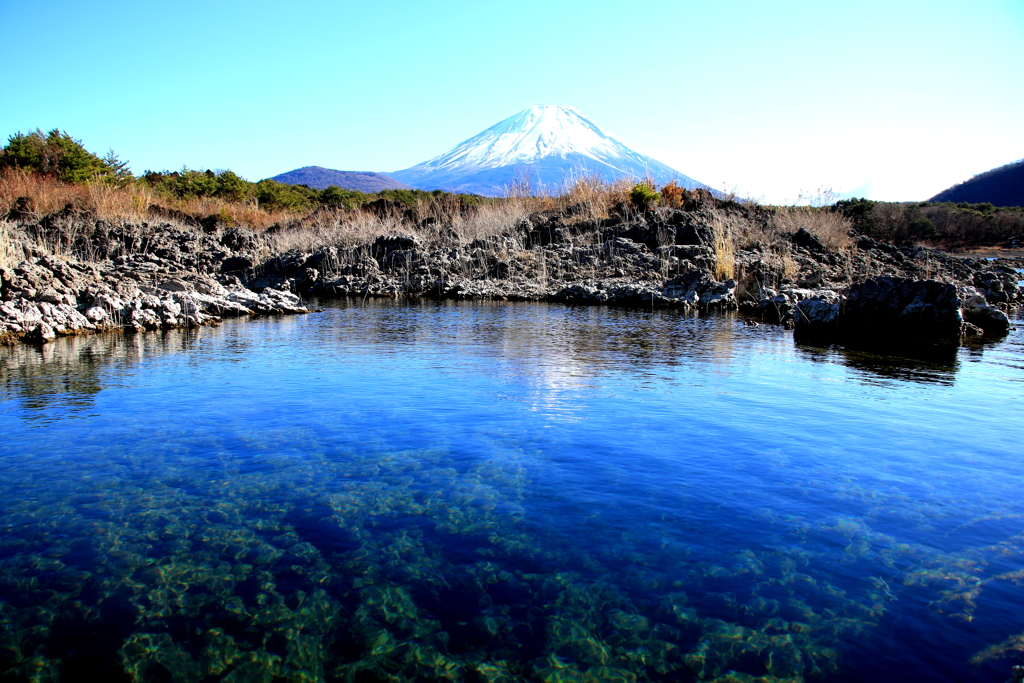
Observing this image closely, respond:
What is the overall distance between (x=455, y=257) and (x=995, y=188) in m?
66.9

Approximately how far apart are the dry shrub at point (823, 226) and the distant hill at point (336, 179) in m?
112

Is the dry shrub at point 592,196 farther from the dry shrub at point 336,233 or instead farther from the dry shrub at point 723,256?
the dry shrub at point 336,233

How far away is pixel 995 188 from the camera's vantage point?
66.4m

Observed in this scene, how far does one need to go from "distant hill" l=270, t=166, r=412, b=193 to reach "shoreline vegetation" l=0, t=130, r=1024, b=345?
9849 centimetres

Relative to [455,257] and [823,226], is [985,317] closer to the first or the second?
[823,226]

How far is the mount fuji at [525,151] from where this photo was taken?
13000cm

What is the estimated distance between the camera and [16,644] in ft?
9.82

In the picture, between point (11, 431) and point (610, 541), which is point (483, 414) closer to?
point (610, 541)

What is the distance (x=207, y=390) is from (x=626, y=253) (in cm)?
2103

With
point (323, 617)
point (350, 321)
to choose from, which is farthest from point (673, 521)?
point (350, 321)

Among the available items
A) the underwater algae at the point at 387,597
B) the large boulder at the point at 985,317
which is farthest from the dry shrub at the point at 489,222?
the underwater algae at the point at 387,597

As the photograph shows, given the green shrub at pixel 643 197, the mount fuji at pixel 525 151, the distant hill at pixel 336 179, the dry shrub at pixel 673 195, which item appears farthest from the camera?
the distant hill at pixel 336 179

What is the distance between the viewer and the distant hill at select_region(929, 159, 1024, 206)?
6381 centimetres

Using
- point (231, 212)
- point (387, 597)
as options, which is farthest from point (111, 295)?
point (231, 212)
